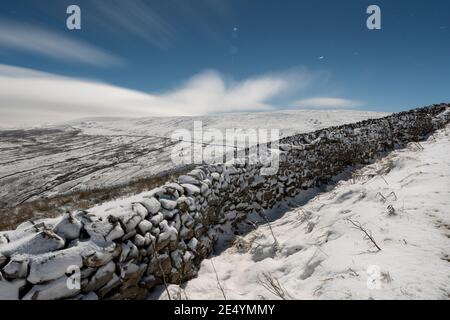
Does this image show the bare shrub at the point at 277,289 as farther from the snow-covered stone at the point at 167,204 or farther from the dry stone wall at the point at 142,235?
the snow-covered stone at the point at 167,204

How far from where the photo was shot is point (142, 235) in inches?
159

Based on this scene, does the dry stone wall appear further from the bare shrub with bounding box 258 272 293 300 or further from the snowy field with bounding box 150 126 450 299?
the bare shrub with bounding box 258 272 293 300

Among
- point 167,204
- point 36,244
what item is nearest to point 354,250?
point 167,204

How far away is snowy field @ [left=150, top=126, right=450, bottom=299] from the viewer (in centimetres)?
293

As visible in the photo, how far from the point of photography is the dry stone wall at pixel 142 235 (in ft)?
9.48

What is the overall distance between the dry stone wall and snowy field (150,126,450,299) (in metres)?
0.49

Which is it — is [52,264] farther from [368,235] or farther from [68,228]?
[368,235]

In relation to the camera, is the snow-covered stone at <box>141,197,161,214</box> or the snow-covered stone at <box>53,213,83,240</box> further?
the snow-covered stone at <box>141,197,161,214</box>

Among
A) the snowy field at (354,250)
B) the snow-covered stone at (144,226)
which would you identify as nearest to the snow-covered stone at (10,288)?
the snow-covered stone at (144,226)

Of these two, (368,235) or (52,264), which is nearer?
(52,264)

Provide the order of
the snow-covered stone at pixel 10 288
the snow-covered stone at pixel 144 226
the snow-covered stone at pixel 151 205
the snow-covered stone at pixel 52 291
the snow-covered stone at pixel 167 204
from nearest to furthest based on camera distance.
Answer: the snow-covered stone at pixel 10 288 < the snow-covered stone at pixel 52 291 < the snow-covered stone at pixel 144 226 < the snow-covered stone at pixel 151 205 < the snow-covered stone at pixel 167 204

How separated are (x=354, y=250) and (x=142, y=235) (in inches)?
115

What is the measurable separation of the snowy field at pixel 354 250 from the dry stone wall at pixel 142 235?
0.49 meters

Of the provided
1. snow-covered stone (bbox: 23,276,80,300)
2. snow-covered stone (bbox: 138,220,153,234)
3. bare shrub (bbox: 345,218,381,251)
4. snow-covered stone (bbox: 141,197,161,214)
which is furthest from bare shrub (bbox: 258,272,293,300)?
snow-covered stone (bbox: 23,276,80,300)
